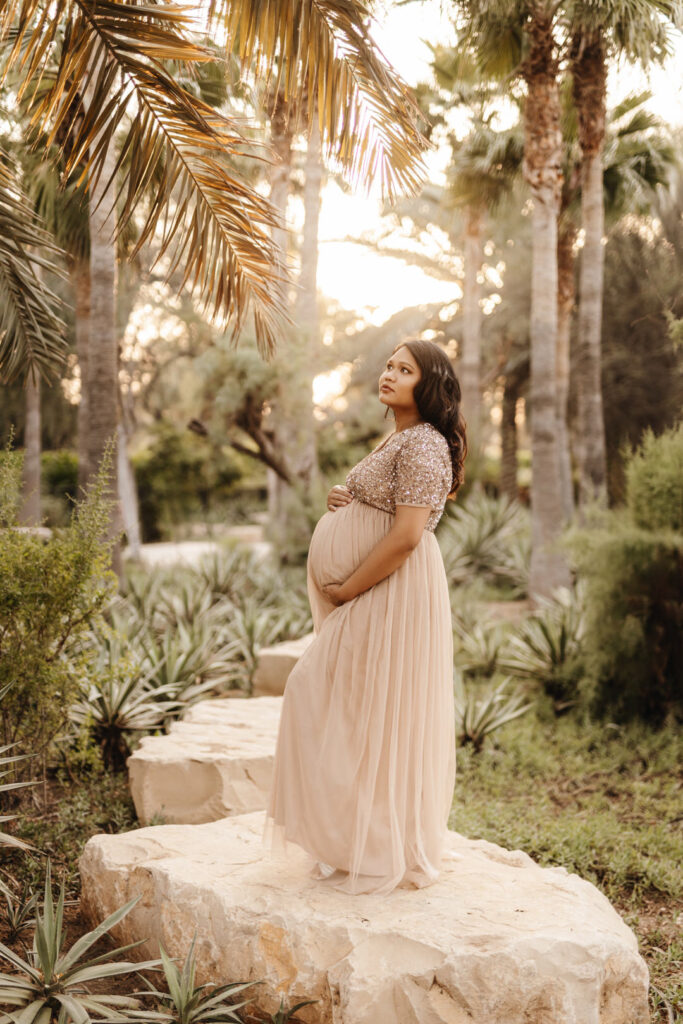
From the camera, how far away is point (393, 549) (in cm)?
311

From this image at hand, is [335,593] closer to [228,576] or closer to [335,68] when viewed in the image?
[335,68]

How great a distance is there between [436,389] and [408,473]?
1.20 ft

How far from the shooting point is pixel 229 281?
175 inches

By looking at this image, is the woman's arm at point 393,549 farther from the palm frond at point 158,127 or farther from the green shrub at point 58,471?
the green shrub at point 58,471

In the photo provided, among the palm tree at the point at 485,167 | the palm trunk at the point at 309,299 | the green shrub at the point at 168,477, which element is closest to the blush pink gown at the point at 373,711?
the palm trunk at the point at 309,299

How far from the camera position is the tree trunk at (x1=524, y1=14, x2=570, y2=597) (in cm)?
1020

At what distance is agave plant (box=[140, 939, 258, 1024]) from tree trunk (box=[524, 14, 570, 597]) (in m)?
8.00

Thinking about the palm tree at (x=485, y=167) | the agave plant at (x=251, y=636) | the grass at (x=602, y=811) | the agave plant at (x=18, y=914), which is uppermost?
the palm tree at (x=485, y=167)

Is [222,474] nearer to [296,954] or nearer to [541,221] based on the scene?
[541,221]

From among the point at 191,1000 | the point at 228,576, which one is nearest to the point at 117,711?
the point at 191,1000

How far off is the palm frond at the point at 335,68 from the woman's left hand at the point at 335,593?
2177mm

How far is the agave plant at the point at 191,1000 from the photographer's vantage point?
2.72 m

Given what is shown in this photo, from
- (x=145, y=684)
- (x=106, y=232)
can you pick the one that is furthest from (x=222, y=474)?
(x=145, y=684)

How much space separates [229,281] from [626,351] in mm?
18337
